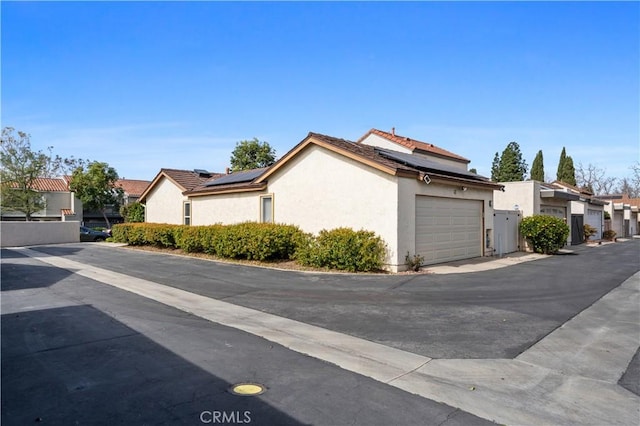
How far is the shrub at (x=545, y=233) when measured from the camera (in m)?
19.6

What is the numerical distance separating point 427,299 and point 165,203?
69.5 ft

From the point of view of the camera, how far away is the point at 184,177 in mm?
26328

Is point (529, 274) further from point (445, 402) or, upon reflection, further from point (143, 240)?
point (143, 240)

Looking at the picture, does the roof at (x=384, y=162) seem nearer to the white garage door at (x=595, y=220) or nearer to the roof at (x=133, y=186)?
the white garage door at (x=595, y=220)

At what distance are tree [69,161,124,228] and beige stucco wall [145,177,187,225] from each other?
2104 cm

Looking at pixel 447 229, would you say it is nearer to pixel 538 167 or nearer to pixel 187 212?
pixel 187 212

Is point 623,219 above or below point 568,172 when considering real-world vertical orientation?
below

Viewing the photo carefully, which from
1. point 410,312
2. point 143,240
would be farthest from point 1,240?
point 410,312

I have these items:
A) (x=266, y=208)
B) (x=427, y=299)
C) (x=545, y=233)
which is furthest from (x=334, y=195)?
(x=545, y=233)

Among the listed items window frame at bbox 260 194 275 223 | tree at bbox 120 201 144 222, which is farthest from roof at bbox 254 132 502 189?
tree at bbox 120 201 144 222

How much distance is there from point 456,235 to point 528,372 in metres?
11.4

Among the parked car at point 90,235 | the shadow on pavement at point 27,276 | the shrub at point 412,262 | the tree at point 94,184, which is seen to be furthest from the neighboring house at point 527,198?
the tree at point 94,184

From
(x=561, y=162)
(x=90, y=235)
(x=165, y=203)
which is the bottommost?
(x=90, y=235)

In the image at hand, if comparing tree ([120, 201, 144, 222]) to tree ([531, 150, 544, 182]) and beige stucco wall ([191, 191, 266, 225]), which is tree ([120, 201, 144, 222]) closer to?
beige stucco wall ([191, 191, 266, 225])
